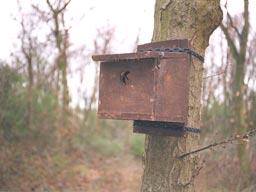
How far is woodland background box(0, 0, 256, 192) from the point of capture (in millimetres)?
6953

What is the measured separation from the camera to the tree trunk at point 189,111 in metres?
2.28

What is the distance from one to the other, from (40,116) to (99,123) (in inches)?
169

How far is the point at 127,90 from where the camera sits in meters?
2.36

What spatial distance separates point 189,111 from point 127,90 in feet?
1.40

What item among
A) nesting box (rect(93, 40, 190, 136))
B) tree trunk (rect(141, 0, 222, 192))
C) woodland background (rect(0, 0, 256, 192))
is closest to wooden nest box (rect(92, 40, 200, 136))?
nesting box (rect(93, 40, 190, 136))

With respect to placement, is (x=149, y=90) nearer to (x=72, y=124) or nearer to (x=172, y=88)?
(x=172, y=88)

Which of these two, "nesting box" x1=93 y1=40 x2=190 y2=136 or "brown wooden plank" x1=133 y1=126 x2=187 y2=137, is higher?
"nesting box" x1=93 y1=40 x2=190 y2=136

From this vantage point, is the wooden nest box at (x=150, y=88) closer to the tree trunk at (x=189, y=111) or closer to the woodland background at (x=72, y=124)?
the tree trunk at (x=189, y=111)

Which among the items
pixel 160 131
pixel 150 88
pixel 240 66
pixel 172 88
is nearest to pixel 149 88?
pixel 150 88

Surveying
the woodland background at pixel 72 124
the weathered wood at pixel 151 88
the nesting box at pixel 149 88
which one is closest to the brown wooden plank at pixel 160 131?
the nesting box at pixel 149 88

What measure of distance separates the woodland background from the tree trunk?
3.25 metres

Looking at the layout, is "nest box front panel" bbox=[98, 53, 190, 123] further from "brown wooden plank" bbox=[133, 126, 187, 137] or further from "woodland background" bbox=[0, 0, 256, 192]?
"woodland background" bbox=[0, 0, 256, 192]

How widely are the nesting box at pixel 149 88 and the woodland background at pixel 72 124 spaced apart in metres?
3.46

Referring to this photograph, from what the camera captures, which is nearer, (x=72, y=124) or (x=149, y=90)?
(x=149, y=90)
